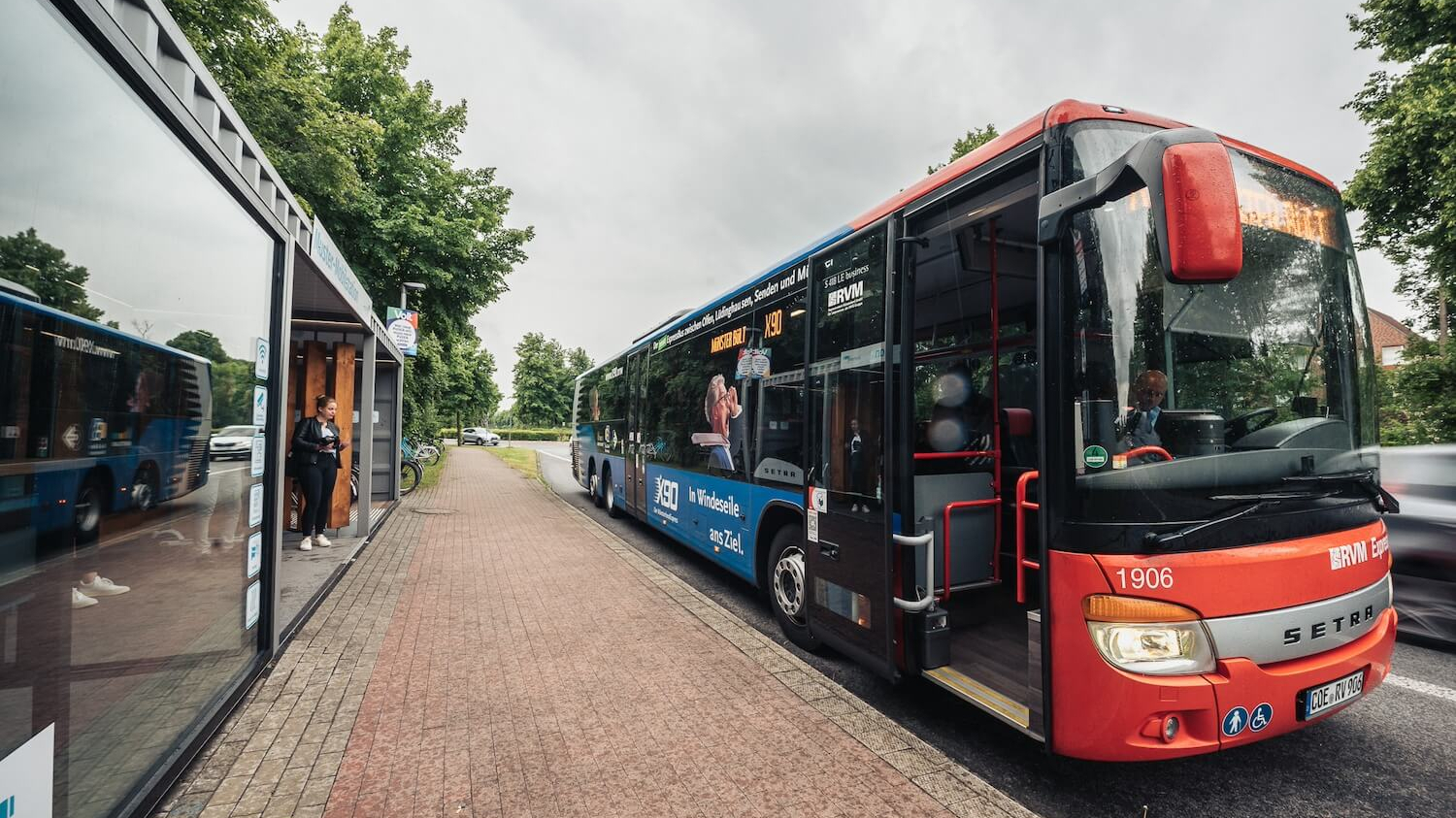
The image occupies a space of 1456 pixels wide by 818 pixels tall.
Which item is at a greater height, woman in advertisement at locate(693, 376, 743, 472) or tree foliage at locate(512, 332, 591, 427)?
tree foliage at locate(512, 332, 591, 427)

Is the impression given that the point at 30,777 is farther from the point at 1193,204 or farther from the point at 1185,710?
the point at 1193,204

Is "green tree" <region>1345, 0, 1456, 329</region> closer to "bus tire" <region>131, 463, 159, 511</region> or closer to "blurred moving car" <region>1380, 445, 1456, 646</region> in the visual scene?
"blurred moving car" <region>1380, 445, 1456, 646</region>

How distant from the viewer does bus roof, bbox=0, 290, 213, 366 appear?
5.95 feet

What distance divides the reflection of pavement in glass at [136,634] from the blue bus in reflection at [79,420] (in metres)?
0.16

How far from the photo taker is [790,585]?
196 inches

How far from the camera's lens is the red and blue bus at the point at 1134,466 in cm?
251

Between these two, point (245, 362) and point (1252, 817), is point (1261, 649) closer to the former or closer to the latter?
point (1252, 817)

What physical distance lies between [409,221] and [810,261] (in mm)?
13598

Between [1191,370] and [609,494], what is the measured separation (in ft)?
35.3

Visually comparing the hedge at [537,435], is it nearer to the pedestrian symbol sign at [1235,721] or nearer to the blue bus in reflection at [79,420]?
the blue bus in reflection at [79,420]

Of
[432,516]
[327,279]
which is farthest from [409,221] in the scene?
[327,279]

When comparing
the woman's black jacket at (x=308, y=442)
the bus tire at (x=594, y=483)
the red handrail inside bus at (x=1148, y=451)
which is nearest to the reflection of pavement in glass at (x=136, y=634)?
the red handrail inside bus at (x=1148, y=451)

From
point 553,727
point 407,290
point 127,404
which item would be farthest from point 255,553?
point 407,290

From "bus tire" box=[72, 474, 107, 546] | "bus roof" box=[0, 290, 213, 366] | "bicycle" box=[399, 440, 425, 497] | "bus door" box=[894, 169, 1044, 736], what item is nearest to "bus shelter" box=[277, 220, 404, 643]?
"bus roof" box=[0, 290, 213, 366]
